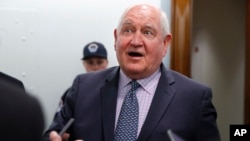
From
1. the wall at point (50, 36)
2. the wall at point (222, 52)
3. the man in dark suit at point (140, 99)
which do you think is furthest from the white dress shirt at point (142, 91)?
the wall at point (222, 52)

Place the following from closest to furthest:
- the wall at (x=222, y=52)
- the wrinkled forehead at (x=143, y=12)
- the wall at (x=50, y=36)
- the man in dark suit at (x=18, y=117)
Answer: the man in dark suit at (x=18, y=117) < the wrinkled forehead at (x=143, y=12) < the wall at (x=50, y=36) < the wall at (x=222, y=52)

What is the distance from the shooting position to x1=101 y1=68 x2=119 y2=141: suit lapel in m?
1.30

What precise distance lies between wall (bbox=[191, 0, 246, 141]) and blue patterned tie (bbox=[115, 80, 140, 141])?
3.51 meters

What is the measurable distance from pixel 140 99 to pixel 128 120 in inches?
3.6

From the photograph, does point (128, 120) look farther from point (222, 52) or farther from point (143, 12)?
point (222, 52)

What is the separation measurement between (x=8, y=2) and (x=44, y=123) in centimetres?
201

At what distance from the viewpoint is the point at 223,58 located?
477cm

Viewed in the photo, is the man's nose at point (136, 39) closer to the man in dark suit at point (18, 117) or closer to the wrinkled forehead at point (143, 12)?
the wrinkled forehead at point (143, 12)

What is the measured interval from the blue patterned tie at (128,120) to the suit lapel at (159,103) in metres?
0.03

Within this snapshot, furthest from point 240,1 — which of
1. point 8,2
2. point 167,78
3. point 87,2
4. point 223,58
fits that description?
point 167,78

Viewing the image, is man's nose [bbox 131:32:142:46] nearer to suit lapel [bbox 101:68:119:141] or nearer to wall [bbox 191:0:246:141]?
suit lapel [bbox 101:68:119:141]

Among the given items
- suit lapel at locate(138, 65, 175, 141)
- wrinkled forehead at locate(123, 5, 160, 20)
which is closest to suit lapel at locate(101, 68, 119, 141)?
suit lapel at locate(138, 65, 175, 141)

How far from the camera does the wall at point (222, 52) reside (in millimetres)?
4688

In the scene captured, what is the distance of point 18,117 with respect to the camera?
501 millimetres
